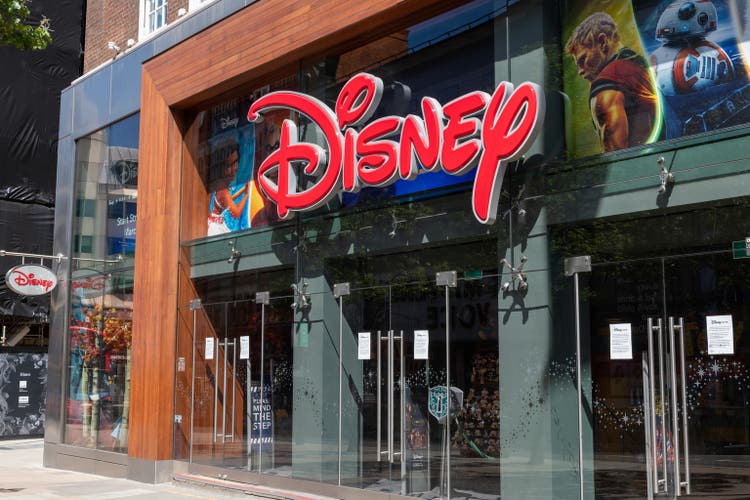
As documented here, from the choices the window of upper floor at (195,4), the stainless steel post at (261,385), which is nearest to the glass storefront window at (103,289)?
the window of upper floor at (195,4)

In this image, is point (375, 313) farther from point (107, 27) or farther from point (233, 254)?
point (107, 27)

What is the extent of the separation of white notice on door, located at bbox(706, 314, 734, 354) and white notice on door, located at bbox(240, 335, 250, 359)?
26.2 ft

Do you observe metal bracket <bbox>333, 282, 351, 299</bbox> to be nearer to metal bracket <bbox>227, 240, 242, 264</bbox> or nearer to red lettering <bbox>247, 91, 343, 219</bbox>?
red lettering <bbox>247, 91, 343, 219</bbox>

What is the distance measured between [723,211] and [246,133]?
8828 millimetres

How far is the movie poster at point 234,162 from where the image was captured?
15.0 m

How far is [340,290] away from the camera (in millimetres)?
13031

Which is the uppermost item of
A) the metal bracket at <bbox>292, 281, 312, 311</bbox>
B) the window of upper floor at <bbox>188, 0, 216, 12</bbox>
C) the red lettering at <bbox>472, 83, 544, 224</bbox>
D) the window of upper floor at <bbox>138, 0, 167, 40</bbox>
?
the window of upper floor at <bbox>138, 0, 167, 40</bbox>

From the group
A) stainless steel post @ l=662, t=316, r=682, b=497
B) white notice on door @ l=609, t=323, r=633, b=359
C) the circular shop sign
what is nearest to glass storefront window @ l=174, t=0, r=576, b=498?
white notice on door @ l=609, t=323, r=633, b=359

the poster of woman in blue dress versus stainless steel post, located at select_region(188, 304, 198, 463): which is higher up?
the poster of woman in blue dress

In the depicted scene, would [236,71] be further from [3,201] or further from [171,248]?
[3,201]

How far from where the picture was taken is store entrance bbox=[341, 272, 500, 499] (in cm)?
1091

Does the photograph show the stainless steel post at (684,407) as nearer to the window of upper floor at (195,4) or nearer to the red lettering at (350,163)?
the red lettering at (350,163)

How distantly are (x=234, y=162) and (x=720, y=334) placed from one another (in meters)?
9.54

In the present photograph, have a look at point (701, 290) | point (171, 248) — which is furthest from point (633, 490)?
point (171, 248)
